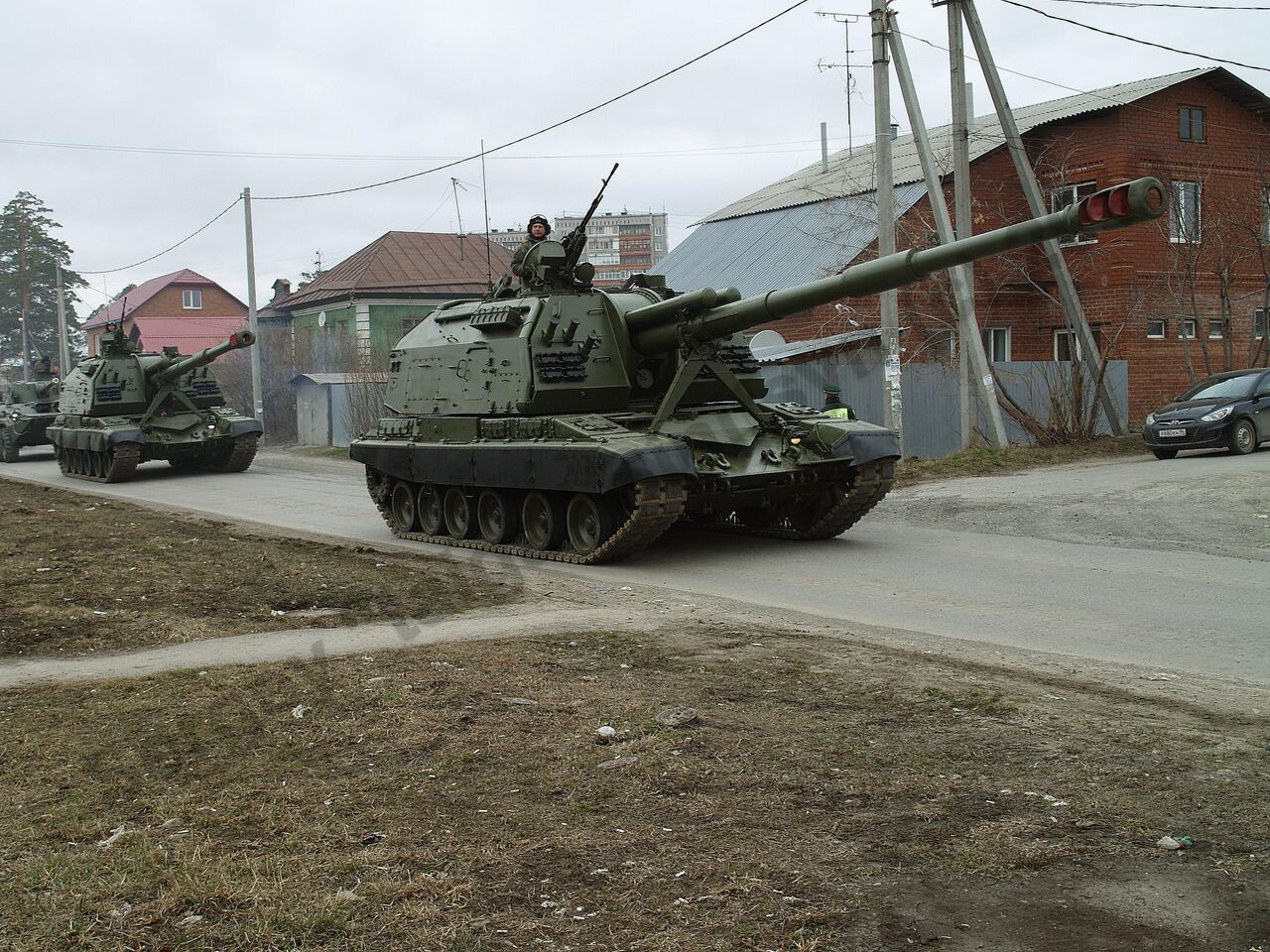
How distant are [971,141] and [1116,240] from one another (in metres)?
4.12

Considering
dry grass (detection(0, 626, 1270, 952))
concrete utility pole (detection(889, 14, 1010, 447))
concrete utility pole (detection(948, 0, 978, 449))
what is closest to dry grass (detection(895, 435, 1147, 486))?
concrete utility pole (detection(889, 14, 1010, 447))

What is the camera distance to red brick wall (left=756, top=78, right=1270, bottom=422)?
2697 cm

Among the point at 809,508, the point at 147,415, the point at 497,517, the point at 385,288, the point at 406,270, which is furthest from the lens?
the point at 406,270

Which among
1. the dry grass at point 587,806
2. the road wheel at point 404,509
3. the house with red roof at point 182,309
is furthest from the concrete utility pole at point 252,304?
the house with red roof at point 182,309

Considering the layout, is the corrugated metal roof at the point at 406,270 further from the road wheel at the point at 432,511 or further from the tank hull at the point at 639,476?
the tank hull at the point at 639,476

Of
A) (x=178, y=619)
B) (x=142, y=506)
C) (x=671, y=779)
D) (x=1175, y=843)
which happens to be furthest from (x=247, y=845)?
(x=142, y=506)

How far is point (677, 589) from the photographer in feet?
34.4

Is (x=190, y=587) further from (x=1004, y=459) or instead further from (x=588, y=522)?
(x=1004, y=459)

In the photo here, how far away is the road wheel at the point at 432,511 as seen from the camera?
47.4ft

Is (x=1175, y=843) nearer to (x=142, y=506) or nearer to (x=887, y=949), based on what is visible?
(x=887, y=949)

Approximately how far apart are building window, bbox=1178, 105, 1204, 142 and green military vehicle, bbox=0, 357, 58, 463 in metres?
26.6

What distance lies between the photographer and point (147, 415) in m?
24.1

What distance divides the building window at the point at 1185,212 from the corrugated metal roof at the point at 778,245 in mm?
5069

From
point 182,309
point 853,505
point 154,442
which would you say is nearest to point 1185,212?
point 853,505
